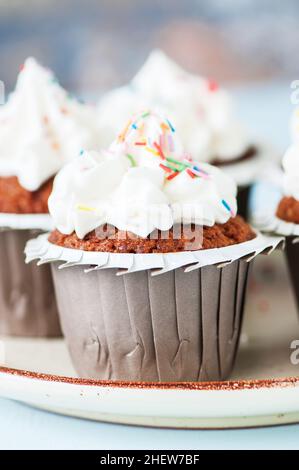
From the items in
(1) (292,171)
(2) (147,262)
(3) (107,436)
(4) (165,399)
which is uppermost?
(1) (292,171)

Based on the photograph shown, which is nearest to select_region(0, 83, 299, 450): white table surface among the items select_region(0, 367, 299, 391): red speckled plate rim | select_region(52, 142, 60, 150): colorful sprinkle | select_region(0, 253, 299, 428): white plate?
select_region(0, 253, 299, 428): white plate

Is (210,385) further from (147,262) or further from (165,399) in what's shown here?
(147,262)

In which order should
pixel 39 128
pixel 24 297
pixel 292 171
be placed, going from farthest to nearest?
pixel 39 128
pixel 24 297
pixel 292 171

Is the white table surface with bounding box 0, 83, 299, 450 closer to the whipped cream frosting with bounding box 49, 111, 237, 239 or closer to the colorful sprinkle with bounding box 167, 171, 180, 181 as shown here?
the whipped cream frosting with bounding box 49, 111, 237, 239

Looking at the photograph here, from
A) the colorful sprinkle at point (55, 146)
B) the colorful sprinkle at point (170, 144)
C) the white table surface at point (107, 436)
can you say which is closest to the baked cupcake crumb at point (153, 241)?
the colorful sprinkle at point (170, 144)

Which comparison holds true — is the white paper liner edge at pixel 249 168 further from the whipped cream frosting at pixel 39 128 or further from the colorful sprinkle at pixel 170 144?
the colorful sprinkle at pixel 170 144

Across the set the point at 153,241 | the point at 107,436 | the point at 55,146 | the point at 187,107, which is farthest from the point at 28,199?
the point at 187,107
